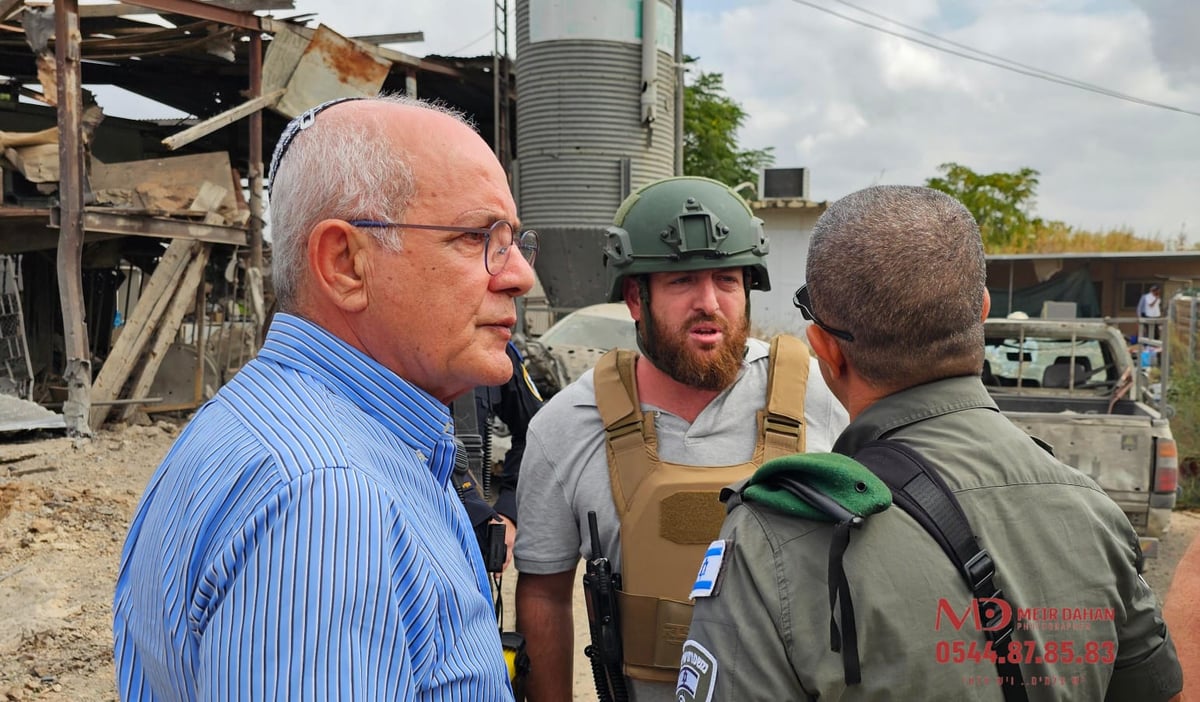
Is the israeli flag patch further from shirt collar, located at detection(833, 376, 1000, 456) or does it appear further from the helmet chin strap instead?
the helmet chin strap

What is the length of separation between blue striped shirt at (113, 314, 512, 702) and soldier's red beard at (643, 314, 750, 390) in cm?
118

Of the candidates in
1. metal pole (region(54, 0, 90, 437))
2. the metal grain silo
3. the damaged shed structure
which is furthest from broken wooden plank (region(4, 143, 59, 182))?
the metal grain silo

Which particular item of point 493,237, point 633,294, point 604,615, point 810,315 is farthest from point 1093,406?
point 493,237

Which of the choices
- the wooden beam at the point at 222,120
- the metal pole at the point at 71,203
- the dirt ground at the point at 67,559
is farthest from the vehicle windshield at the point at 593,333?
the metal pole at the point at 71,203

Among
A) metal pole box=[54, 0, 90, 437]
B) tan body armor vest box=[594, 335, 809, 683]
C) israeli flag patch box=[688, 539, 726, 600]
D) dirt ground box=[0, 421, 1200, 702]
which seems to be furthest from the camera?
metal pole box=[54, 0, 90, 437]

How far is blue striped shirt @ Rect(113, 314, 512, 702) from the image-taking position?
98 cm

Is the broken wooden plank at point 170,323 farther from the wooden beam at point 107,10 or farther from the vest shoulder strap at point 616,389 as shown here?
the vest shoulder strap at point 616,389

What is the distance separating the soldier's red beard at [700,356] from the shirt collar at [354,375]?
1149 millimetres

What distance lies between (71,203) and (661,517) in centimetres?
878

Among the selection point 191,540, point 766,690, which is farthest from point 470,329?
point 766,690

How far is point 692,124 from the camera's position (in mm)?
20750

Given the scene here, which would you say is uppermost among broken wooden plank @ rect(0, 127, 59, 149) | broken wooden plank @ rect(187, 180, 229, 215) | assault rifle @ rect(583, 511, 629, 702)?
broken wooden plank @ rect(0, 127, 59, 149)

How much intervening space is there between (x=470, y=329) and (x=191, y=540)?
0.51 metres

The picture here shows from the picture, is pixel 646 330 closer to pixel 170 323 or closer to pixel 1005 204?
pixel 170 323
